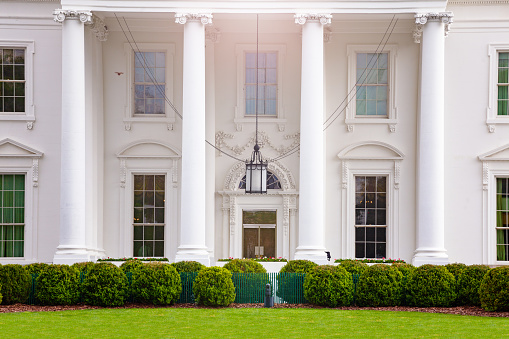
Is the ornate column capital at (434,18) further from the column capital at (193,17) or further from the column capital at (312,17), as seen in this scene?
the column capital at (193,17)

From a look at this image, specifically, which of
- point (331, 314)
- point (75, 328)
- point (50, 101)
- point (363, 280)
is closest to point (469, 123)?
point (363, 280)

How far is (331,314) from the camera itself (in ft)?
82.2

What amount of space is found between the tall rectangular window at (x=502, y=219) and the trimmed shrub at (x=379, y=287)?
9176 millimetres

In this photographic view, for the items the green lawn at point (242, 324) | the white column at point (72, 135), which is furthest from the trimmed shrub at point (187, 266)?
the white column at point (72, 135)

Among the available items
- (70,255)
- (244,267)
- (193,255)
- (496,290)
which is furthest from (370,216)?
(70,255)

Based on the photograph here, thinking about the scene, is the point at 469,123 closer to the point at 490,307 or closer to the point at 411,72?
the point at 411,72

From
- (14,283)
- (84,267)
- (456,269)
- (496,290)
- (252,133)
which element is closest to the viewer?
(496,290)

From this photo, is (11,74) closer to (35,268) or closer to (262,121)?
(262,121)

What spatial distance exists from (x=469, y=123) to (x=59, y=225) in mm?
15348

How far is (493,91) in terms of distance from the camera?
35.1m

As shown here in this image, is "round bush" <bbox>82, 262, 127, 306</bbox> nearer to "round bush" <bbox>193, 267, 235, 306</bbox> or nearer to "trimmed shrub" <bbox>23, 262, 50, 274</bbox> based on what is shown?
"trimmed shrub" <bbox>23, 262, 50, 274</bbox>

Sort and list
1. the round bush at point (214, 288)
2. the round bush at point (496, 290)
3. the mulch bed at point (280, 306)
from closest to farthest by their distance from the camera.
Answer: the round bush at point (496, 290) → the mulch bed at point (280, 306) → the round bush at point (214, 288)

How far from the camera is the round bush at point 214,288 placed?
26.7 metres

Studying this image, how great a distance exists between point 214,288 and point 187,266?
2646 millimetres
